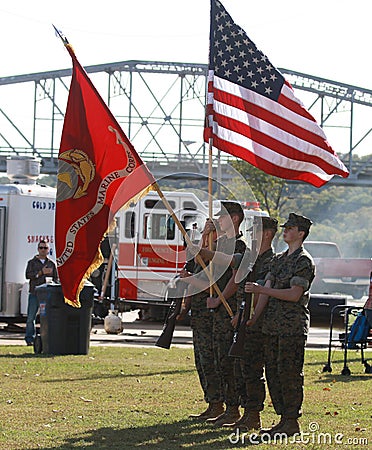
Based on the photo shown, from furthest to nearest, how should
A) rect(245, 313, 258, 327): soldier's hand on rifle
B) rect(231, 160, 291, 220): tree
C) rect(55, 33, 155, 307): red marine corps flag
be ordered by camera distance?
rect(231, 160, 291, 220): tree, rect(55, 33, 155, 307): red marine corps flag, rect(245, 313, 258, 327): soldier's hand on rifle

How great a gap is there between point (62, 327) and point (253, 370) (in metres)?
7.31

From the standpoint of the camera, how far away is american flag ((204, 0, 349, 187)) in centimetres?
1132

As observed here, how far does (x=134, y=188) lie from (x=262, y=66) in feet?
7.31

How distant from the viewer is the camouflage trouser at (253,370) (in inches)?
383

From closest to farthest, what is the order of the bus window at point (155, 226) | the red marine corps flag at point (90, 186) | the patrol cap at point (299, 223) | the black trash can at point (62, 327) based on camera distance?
1. the patrol cap at point (299, 223)
2. the red marine corps flag at point (90, 186)
3. the black trash can at point (62, 327)
4. the bus window at point (155, 226)

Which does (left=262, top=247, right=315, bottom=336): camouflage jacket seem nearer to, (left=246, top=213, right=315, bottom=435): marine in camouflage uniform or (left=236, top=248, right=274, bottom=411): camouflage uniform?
(left=246, top=213, right=315, bottom=435): marine in camouflage uniform

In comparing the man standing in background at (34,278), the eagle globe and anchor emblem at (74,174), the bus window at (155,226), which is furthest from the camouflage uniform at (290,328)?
the bus window at (155,226)

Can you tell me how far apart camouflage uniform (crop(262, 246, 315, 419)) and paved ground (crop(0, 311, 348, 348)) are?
32.2ft

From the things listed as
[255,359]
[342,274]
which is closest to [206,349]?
[255,359]

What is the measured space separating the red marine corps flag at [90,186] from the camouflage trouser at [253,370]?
6.32ft

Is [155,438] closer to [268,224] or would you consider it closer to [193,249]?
[193,249]

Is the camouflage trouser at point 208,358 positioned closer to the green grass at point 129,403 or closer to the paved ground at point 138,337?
the green grass at point 129,403

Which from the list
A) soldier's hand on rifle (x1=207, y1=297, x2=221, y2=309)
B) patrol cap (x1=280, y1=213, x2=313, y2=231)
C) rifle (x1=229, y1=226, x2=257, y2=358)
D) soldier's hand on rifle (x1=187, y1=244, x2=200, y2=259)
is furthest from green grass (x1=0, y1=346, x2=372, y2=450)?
patrol cap (x1=280, y1=213, x2=313, y2=231)

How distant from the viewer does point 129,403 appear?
37.6 feet
